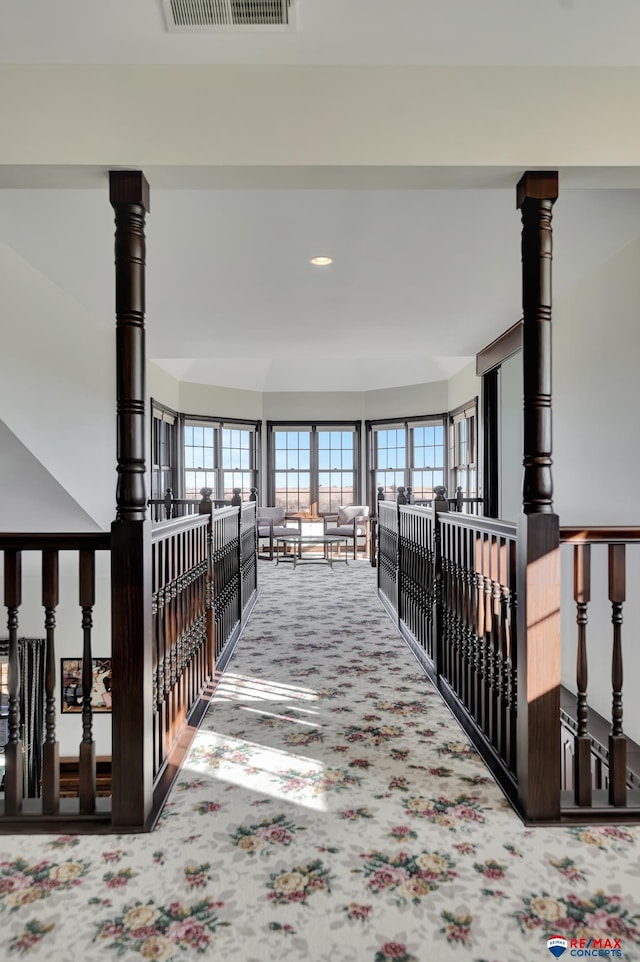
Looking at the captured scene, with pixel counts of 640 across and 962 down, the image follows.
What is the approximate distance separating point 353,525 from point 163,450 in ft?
10.7

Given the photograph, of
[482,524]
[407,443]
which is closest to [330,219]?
[482,524]

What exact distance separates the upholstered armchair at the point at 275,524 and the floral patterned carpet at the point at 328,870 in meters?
7.08

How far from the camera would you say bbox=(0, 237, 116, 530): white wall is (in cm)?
434

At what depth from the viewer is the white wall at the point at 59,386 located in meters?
4.34

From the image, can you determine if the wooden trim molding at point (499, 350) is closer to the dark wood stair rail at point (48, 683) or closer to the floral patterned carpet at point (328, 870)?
the floral patterned carpet at point (328, 870)

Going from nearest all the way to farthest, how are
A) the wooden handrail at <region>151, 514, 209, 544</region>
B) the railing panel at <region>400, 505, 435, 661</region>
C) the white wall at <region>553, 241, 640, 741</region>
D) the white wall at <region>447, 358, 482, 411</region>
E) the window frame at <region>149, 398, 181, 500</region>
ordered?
1. the wooden handrail at <region>151, 514, 209, 544</region>
2. the white wall at <region>553, 241, 640, 741</region>
3. the railing panel at <region>400, 505, 435, 661</region>
4. the white wall at <region>447, 358, 482, 411</region>
5. the window frame at <region>149, 398, 181, 500</region>

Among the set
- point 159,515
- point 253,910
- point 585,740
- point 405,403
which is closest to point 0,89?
point 253,910

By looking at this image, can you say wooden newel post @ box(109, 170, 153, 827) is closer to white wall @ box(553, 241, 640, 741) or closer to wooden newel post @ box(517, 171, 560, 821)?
wooden newel post @ box(517, 171, 560, 821)

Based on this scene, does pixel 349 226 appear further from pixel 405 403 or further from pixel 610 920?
pixel 405 403

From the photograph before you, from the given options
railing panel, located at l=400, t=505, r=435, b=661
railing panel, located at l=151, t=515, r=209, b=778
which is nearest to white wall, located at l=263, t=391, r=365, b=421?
railing panel, located at l=400, t=505, r=435, b=661

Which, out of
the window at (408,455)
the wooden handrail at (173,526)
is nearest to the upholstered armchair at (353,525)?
the window at (408,455)

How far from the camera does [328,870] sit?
5.99 ft

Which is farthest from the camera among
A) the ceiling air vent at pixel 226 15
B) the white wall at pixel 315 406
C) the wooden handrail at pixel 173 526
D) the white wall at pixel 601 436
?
the white wall at pixel 315 406

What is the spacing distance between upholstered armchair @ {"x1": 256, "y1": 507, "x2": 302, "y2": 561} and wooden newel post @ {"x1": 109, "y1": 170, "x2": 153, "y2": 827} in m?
7.64
